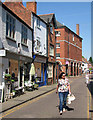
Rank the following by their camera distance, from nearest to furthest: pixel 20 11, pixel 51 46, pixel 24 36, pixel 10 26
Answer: pixel 10 26 < pixel 24 36 < pixel 20 11 < pixel 51 46

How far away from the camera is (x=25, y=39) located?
56.0 ft

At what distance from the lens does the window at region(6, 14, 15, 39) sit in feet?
42.8

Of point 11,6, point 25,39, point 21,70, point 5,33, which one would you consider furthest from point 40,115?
point 11,6

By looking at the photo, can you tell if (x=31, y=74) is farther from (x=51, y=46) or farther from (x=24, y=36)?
(x=51, y=46)

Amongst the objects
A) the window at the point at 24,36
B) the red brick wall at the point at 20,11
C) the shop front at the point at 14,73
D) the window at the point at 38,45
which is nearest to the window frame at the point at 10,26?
the shop front at the point at 14,73

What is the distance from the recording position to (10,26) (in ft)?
44.4

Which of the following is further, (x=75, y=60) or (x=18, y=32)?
(x=75, y=60)

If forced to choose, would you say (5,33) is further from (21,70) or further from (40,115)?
(40,115)

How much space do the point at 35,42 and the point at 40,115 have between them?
12.8 metres

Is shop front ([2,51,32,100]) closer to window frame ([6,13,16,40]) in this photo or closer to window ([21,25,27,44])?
window frame ([6,13,16,40])

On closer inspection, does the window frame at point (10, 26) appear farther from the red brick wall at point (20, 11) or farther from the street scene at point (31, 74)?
the red brick wall at point (20, 11)

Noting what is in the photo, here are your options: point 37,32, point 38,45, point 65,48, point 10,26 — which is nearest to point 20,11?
point 37,32

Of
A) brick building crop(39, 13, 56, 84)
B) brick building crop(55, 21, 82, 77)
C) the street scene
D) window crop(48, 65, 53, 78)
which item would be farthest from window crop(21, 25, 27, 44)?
brick building crop(55, 21, 82, 77)

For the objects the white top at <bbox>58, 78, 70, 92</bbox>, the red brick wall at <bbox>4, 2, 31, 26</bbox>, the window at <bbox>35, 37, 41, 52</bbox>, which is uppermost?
the red brick wall at <bbox>4, 2, 31, 26</bbox>
